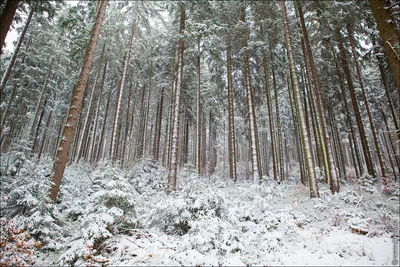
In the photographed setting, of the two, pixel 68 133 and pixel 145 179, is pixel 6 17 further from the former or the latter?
pixel 145 179

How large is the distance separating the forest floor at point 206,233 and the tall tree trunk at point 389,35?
147 inches

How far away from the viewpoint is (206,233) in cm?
481

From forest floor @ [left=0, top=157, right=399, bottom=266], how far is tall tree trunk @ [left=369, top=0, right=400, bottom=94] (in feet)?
12.2

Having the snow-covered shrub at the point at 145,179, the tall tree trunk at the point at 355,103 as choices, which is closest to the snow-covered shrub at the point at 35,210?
the snow-covered shrub at the point at 145,179

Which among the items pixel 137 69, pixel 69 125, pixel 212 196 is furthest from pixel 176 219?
pixel 137 69

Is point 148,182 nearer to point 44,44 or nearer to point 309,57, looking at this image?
point 309,57

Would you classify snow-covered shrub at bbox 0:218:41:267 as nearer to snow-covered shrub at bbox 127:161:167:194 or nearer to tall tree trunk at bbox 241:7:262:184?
snow-covered shrub at bbox 127:161:167:194

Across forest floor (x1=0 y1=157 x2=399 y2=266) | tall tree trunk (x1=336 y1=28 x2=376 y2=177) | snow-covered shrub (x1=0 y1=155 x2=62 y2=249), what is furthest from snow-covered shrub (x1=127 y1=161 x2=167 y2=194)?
tall tree trunk (x1=336 y1=28 x2=376 y2=177)

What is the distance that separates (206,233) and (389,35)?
6452 millimetres

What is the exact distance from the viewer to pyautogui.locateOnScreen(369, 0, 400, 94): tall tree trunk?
15.2 feet

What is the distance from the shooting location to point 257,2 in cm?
1212

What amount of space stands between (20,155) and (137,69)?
12434 mm

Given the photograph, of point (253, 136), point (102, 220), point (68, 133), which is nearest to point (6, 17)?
point (68, 133)

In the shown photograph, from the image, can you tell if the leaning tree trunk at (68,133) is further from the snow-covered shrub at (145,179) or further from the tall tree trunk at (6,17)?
the snow-covered shrub at (145,179)
